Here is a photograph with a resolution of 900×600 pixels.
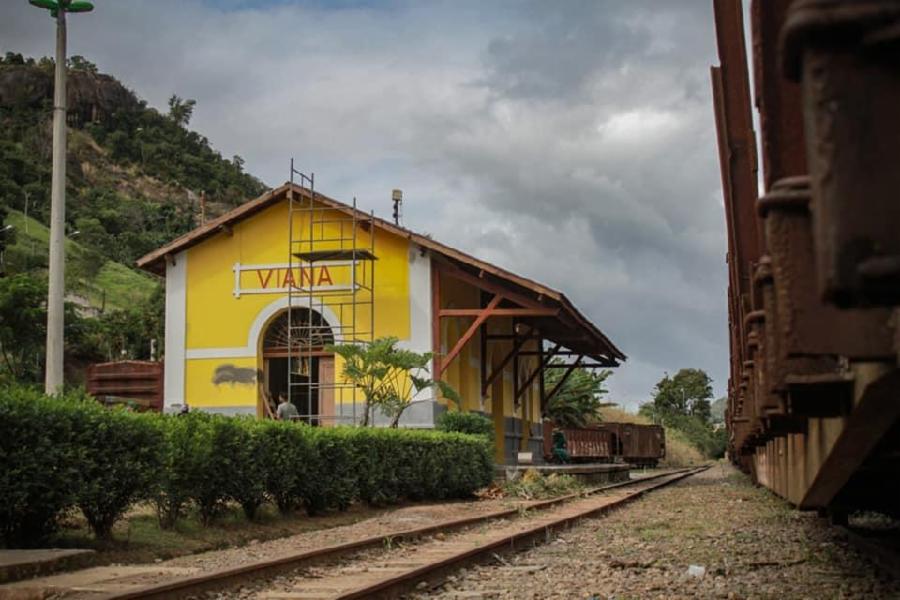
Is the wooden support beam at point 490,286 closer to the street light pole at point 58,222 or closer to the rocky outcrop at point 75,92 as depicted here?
the street light pole at point 58,222

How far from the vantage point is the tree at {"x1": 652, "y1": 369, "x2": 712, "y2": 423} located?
84.5m

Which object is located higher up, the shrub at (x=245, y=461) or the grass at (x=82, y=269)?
the grass at (x=82, y=269)

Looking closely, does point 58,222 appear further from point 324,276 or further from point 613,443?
point 613,443

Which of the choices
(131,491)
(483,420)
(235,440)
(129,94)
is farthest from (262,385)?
(129,94)

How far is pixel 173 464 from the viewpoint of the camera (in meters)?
11.3

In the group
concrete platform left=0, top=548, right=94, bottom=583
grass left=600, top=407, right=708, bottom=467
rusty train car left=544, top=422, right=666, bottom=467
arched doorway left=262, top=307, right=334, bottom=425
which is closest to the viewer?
concrete platform left=0, top=548, right=94, bottom=583

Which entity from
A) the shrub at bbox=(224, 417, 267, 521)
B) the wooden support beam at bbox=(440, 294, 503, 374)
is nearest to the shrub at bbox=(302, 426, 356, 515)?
the shrub at bbox=(224, 417, 267, 521)

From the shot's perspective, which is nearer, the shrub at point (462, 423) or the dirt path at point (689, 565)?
the dirt path at point (689, 565)

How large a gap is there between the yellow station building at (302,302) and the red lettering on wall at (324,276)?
2 cm

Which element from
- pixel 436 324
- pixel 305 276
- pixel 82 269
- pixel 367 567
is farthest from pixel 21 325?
pixel 367 567

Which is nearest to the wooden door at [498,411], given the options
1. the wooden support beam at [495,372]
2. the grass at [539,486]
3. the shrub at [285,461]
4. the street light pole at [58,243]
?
the wooden support beam at [495,372]

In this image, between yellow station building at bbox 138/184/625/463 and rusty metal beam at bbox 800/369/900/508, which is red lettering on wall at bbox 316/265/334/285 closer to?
yellow station building at bbox 138/184/625/463

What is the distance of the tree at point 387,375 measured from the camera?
22516 millimetres

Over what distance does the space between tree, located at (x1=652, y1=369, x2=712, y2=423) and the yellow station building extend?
59.7 metres
